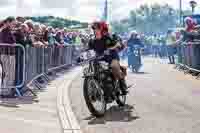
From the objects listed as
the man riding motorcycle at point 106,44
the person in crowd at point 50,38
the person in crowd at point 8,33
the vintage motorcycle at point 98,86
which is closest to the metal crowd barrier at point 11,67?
the person in crowd at point 8,33

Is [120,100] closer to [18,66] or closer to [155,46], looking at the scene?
[18,66]

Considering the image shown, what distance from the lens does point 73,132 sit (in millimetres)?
8812

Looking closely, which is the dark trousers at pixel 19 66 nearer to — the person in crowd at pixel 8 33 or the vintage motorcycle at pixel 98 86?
the person in crowd at pixel 8 33

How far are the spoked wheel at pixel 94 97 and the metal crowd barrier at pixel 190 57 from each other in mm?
9343

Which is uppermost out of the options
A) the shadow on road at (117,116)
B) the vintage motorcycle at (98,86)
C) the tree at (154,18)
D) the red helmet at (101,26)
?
the tree at (154,18)

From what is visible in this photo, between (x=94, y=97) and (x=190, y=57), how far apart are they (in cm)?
1147

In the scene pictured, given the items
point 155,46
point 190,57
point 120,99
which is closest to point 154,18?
point 155,46

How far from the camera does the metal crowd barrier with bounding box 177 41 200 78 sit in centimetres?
1970

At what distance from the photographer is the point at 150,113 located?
10719mm

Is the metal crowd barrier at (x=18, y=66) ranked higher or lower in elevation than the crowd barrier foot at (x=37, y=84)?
higher

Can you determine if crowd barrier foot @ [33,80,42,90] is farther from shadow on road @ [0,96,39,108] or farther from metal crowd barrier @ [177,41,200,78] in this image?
metal crowd barrier @ [177,41,200,78]

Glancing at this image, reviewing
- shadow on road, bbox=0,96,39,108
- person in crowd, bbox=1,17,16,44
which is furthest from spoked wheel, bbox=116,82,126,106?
person in crowd, bbox=1,17,16,44

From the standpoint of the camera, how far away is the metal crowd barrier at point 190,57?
1970 centimetres

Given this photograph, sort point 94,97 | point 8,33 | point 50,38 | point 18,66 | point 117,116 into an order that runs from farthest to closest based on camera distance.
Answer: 1. point 50,38
2. point 18,66
3. point 8,33
4. point 117,116
5. point 94,97
